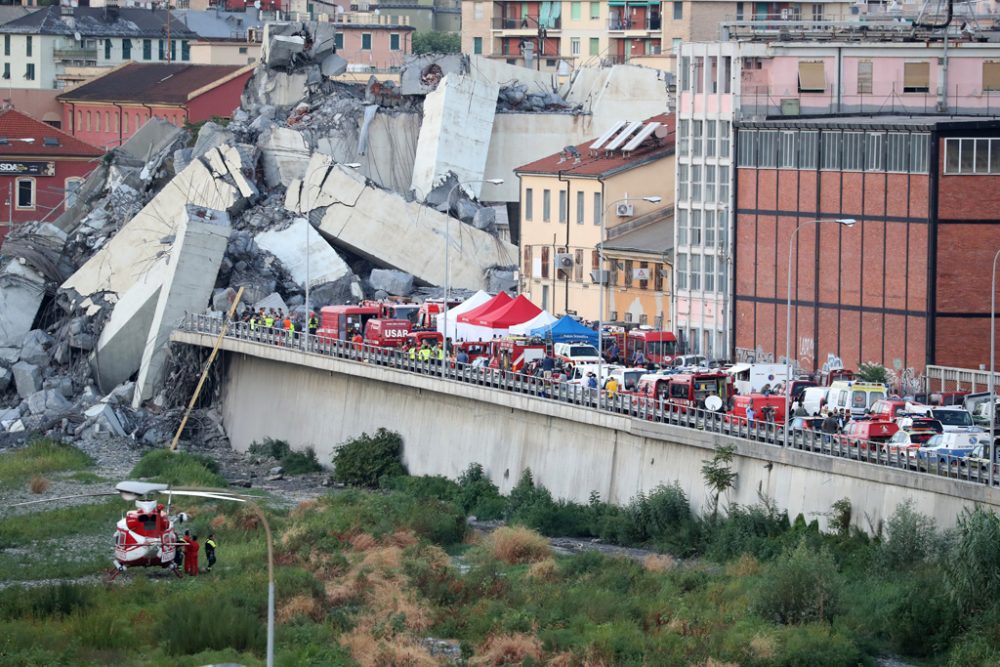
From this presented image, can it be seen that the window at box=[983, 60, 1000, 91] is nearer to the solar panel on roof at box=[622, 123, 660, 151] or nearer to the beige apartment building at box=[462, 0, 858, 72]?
the solar panel on roof at box=[622, 123, 660, 151]

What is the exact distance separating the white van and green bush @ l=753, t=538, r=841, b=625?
9.35 m

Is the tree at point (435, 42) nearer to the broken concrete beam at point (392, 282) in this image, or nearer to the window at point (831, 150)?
the broken concrete beam at point (392, 282)

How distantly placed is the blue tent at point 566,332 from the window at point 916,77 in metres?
12.9

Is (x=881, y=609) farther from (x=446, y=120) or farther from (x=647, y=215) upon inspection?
(x=446, y=120)

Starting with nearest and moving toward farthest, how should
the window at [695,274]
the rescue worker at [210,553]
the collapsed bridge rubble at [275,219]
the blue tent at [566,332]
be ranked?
the rescue worker at [210,553], the blue tent at [566,332], the window at [695,274], the collapsed bridge rubble at [275,219]

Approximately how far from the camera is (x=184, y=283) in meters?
94.9

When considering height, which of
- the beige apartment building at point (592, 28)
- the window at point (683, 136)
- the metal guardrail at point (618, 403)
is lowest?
the metal guardrail at point (618, 403)

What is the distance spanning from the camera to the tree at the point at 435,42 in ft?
578

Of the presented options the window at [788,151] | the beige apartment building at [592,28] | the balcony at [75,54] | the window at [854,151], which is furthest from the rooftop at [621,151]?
the balcony at [75,54]

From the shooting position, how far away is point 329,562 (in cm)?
6406

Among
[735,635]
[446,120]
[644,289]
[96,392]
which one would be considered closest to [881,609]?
[735,635]

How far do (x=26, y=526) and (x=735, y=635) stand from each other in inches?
1028

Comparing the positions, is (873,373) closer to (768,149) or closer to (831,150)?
(831,150)

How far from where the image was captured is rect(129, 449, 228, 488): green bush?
79363mm
